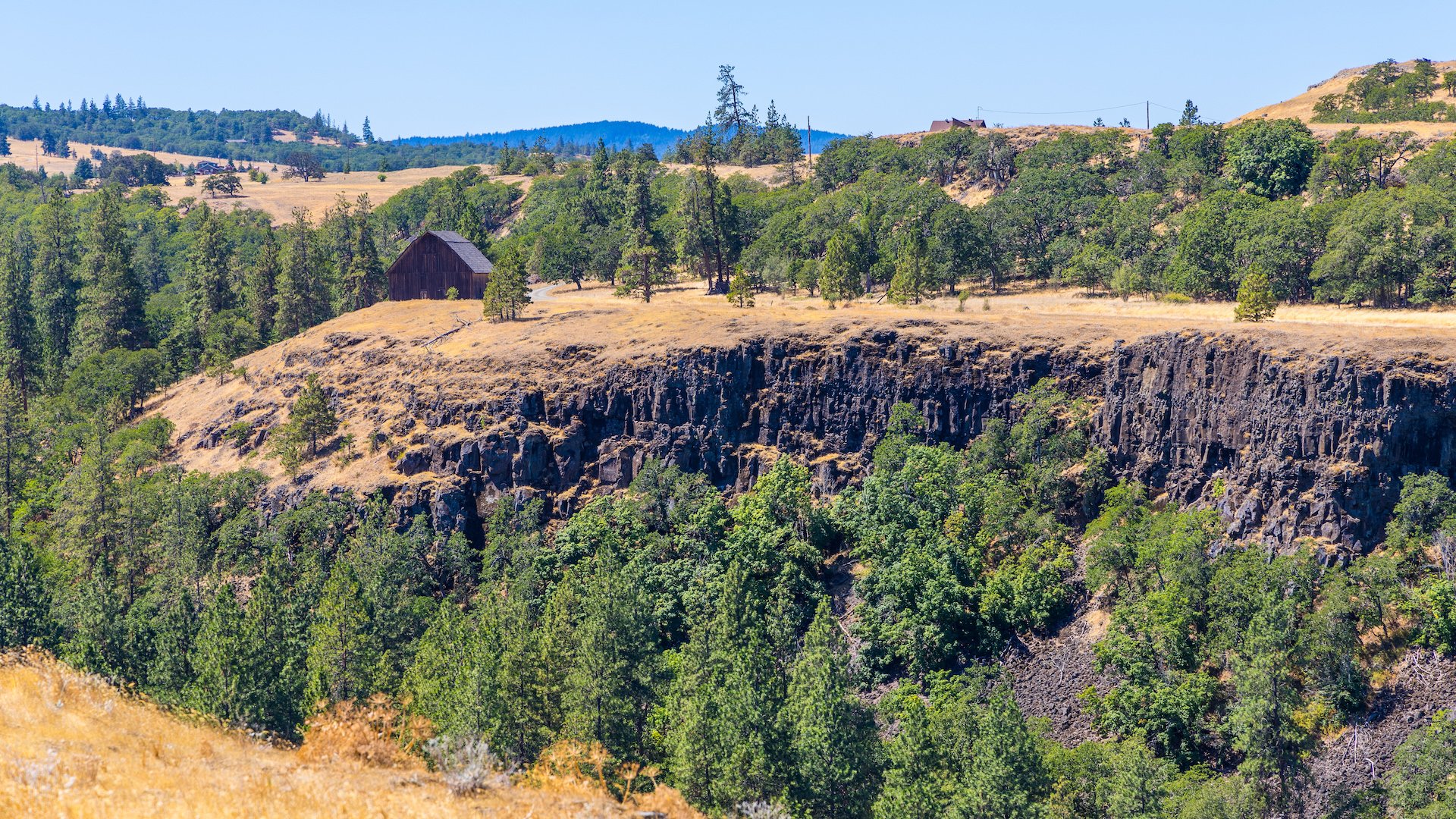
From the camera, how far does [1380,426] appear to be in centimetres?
5272

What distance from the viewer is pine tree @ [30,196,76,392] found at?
10844cm

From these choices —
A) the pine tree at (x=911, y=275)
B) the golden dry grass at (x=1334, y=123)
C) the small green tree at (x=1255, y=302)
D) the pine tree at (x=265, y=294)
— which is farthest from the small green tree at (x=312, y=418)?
the golden dry grass at (x=1334, y=123)

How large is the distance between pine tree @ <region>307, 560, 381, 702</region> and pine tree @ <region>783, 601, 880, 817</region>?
1873 centimetres

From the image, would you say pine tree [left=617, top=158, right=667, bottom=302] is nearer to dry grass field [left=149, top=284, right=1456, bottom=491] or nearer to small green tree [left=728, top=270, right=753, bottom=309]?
dry grass field [left=149, top=284, right=1456, bottom=491]

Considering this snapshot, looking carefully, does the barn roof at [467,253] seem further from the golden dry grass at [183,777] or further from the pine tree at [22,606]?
the golden dry grass at [183,777]

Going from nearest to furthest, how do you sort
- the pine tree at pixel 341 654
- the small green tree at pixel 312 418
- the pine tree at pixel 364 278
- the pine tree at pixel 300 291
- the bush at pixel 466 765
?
the bush at pixel 466 765 < the pine tree at pixel 341 654 < the small green tree at pixel 312 418 < the pine tree at pixel 300 291 < the pine tree at pixel 364 278

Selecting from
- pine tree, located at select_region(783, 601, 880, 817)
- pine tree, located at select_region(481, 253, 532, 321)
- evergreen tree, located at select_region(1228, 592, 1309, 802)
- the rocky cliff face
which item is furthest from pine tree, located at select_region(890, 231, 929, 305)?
pine tree, located at select_region(783, 601, 880, 817)

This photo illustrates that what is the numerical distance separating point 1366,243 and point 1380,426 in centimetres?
2704

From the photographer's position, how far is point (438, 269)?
3836 inches

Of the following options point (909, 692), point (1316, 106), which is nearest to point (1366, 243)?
point (909, 692)

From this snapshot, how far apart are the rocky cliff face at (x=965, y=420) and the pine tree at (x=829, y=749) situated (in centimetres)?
2217

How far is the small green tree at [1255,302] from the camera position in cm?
6688

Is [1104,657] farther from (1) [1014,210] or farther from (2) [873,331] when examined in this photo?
(1) [1014,210]

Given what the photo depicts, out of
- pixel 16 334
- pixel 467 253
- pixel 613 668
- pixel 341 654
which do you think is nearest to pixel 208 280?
pixel 16 334
